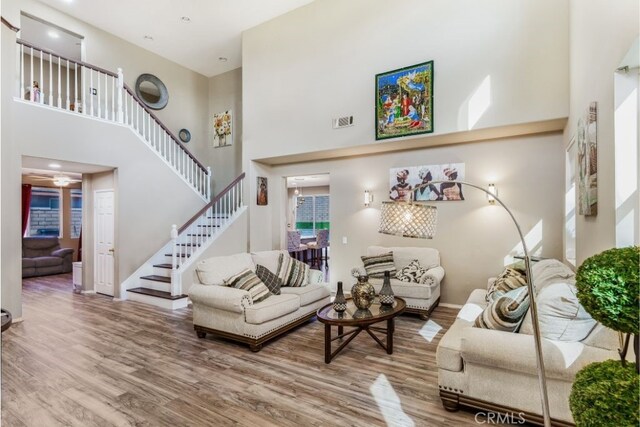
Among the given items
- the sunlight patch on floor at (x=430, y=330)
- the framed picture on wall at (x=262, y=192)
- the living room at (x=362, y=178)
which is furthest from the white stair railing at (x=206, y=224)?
the sunlight patch on floor at (x=430, y=330)

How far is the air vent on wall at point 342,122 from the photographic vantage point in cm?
547

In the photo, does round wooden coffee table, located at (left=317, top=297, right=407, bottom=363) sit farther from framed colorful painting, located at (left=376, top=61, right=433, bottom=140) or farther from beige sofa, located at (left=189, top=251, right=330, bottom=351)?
framed colorful painting, located at (left=376, top=61, right=433, bottom=140)

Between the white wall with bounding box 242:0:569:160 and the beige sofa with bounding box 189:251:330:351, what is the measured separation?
2.70 m

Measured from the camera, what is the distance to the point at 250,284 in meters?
3.85

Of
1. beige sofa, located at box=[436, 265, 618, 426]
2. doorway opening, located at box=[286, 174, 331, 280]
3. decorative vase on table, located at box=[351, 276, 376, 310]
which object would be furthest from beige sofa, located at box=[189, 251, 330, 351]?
doorway opening, located at box=[286, 174, 331, 280]

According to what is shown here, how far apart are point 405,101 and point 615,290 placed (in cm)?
426

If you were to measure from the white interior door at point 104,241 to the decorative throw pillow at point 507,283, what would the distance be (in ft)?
20.4

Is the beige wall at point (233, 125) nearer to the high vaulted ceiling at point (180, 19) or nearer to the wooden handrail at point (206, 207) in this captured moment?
the high vaulted ceiling at point (180, 19)

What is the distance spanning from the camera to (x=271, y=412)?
241 centimetres

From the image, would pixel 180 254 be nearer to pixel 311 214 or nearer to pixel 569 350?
pixel 569 350

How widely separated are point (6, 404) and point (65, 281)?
6220mm

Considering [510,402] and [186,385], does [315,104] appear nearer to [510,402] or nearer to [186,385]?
[186,385]

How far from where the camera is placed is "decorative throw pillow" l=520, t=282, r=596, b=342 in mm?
2123

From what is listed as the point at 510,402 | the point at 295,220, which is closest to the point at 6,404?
the point at 510,402
